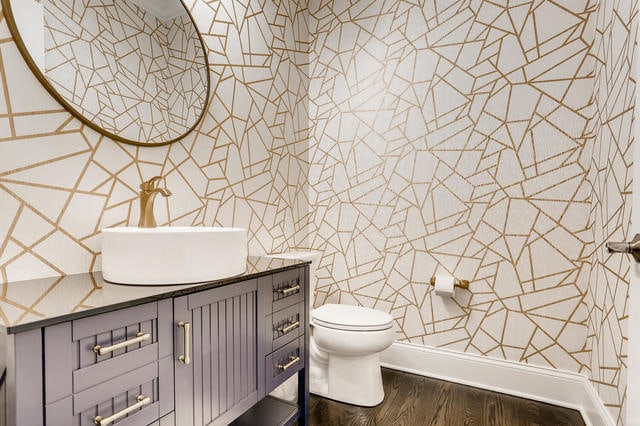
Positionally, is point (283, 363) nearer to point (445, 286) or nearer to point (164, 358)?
point (164, 358)

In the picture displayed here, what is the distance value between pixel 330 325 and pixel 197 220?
856 millimetres

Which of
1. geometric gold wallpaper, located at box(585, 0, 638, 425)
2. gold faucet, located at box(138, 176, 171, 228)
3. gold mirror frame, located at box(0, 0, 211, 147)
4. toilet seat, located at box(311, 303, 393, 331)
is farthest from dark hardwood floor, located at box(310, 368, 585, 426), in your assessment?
gold mirror frame, located at box(0, 0, 211, 147)

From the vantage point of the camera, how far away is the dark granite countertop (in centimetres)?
78

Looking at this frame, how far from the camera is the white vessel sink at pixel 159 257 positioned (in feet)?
3.67

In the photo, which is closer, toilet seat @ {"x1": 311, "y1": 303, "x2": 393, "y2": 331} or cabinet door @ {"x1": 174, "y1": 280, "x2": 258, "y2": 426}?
cabinet door @ {"x1": 174, "y1": 280, "x2": 258, "y2": 426}

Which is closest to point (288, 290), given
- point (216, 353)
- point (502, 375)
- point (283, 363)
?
point (283, 363)

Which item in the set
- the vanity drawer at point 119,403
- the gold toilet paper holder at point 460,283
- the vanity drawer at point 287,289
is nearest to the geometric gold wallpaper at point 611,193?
the gold toilet paper holder at point 460,283

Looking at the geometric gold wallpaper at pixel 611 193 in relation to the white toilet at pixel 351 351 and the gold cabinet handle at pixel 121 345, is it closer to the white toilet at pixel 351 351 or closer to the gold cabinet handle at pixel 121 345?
the white toilet at pixel 351 351

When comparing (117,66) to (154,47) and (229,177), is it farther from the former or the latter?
(229,177)

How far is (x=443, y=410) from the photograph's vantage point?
1860 millimetres

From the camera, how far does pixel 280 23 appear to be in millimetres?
2375

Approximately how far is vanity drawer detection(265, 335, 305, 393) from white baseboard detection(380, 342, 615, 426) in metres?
0.93

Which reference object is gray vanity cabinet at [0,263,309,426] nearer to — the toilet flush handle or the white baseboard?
the white baseboard

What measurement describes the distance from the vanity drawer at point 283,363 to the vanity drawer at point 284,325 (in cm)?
3
